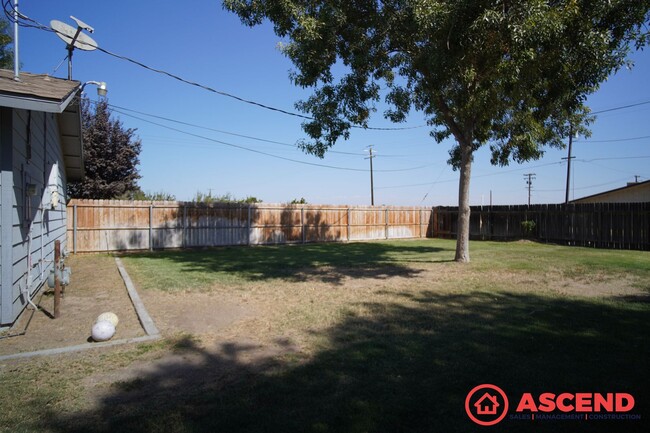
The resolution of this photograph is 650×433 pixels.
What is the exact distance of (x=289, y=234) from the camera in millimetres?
21016

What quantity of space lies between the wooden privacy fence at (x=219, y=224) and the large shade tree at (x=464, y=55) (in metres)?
8.51

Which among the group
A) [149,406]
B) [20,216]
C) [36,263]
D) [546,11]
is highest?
[546,11]

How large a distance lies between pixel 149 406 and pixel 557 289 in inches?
311

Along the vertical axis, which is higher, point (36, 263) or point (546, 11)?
point (546, 11)

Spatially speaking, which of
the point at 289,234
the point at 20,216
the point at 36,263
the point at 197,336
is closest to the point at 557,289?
the point at 197,336

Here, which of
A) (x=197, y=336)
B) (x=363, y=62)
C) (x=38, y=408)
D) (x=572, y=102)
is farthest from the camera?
(x=363, y=62)

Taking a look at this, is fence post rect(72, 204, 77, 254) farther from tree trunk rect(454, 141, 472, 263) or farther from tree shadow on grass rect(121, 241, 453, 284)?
tree trunk rect(454, 141, 472, 263)

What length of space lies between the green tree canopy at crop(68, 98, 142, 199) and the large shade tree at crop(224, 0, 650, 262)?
1494cm

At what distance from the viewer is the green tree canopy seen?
21406 mm

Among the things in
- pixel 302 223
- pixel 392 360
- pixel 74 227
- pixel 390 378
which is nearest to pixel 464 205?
pixel 392 360

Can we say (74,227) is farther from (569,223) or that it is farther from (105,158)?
(569,223)

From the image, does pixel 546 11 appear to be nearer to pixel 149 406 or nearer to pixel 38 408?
pixel 149 406

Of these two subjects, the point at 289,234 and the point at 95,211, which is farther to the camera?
the point at 289,234

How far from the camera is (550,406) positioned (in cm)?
328
